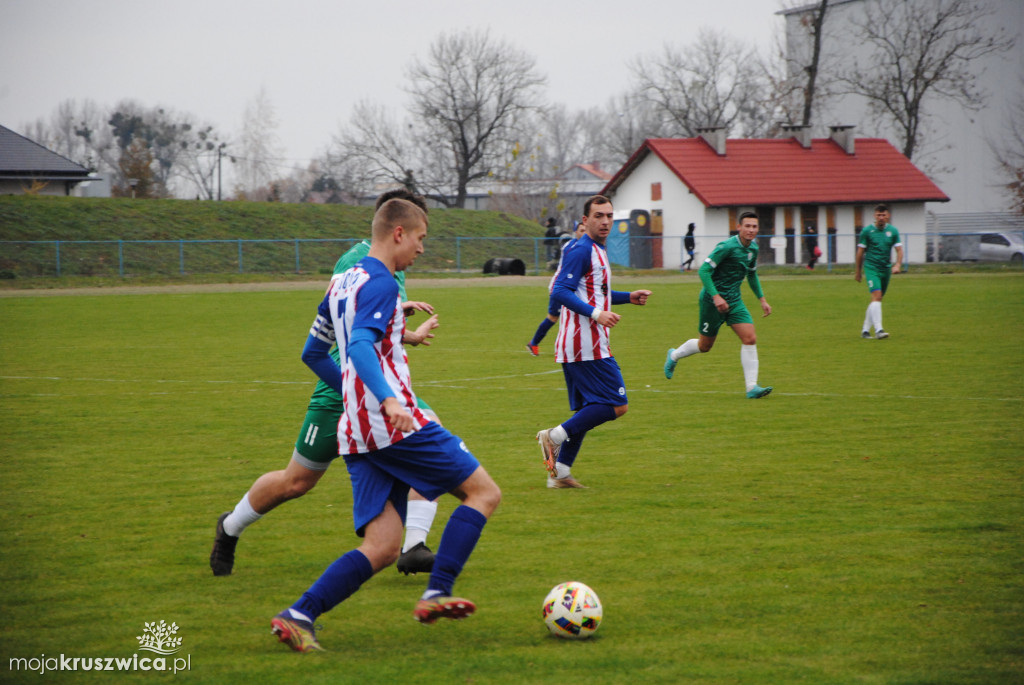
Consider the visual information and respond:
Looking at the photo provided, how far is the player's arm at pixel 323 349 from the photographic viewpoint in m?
4.25

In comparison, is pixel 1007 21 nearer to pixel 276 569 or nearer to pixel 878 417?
pixel 878 417

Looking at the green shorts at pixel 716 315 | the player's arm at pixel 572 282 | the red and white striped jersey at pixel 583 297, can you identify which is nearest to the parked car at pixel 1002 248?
the green shorts at pixel 716 315

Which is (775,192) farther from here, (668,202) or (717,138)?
(668,202)

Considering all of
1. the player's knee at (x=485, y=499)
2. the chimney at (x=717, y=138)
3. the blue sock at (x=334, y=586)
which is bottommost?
the blue sock at (x=334, y=586)

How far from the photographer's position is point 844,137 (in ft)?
166

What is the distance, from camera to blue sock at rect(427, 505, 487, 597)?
4.14m

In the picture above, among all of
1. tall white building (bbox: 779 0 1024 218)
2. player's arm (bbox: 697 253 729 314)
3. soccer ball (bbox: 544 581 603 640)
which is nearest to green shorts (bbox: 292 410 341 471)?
soccer ball (bbox: 544 581 603 640)

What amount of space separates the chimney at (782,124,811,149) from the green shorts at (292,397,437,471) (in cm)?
4882

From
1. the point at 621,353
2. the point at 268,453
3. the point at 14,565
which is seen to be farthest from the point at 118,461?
the point at 621,353

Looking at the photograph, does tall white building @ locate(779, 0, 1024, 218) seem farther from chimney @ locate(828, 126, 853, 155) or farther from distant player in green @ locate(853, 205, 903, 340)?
distant player in green @ locate(853, 205, 903, 340)

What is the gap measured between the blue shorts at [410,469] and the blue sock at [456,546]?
14 centimetres

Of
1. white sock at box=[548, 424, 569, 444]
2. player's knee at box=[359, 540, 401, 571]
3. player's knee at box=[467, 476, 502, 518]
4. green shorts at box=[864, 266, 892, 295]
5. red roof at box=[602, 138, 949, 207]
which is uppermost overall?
red roof at box=[602, 138, 949, 207]

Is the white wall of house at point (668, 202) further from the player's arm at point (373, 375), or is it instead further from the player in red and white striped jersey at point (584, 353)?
the player's arm at point (373, 375)

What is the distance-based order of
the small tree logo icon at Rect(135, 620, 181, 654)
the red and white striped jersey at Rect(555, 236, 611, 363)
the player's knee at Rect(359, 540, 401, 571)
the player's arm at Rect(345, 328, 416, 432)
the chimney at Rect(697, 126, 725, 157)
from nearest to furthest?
the player's arm at Rect(345, 328, 416, 432)
the player's knee at Rect(359, 540, 401, 571)
the small tree logo icon at Rect(135, 620, 181, 654)
the red and white striped jersey at Rect(555, 236, 611, 363)
the chimney at Rect(697, 126, 725, 157)
